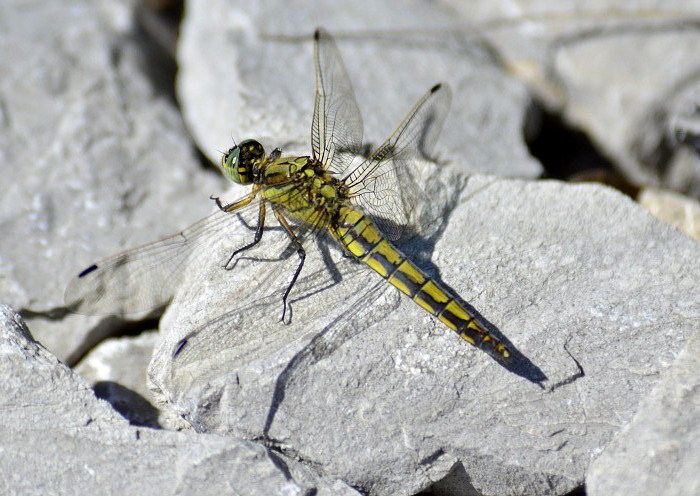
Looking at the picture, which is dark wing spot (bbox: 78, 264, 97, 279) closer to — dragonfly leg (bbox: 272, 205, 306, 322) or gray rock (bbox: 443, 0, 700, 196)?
dragonfly leg (bbox: 272, 205, 306, 322)

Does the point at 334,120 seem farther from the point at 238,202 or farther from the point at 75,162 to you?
the point at 75,162

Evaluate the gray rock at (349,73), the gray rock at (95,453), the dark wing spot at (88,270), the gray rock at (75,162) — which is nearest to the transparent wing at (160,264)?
the dark wing spot at (88,270)

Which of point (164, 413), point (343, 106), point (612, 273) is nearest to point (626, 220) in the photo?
point (612, 273)

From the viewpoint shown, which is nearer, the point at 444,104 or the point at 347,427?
the point at 347,427

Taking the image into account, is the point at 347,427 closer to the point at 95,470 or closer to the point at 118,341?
the point at 95,470

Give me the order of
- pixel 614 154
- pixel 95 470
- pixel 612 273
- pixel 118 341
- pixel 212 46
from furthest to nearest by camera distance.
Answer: pixel 614 154
pixel 212 46
pixel 118 341
pixel 612 273
pixel 95 470

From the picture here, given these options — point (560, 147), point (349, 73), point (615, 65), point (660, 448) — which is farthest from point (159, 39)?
point (660, 448)

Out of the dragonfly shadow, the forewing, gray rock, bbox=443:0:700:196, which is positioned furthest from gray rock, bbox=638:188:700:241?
the forewing

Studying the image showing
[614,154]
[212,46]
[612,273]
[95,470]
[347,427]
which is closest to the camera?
[95,470]
